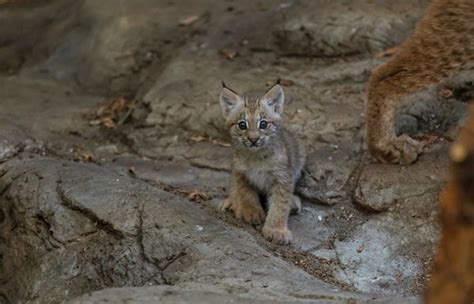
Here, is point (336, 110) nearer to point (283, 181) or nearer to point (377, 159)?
point (377, 159)

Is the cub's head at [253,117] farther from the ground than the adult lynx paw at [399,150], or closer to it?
farther from the ground

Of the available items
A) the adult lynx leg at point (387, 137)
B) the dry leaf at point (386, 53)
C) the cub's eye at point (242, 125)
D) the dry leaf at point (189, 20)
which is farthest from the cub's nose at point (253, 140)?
the dry leaf at point (189, 20)

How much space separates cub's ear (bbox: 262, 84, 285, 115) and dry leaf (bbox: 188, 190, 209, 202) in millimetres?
834

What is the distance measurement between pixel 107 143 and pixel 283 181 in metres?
2.22

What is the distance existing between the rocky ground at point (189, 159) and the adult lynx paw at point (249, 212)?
0.26ft

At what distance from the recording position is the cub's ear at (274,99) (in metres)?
6.01

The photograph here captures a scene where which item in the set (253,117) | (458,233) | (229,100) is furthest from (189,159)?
(458,233)

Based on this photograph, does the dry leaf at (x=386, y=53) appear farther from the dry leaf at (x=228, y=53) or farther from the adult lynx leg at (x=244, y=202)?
the adult lynx leg at (x=244, y=202)

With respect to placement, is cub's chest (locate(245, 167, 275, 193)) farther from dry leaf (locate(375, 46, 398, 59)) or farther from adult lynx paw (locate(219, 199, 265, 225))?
dry leaf (locate(375, 46, 398, 59))

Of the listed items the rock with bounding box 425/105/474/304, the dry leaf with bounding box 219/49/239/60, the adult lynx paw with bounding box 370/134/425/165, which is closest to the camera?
the rock with bounding box 425/105/474/304

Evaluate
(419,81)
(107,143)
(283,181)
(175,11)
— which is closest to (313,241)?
(283,181)

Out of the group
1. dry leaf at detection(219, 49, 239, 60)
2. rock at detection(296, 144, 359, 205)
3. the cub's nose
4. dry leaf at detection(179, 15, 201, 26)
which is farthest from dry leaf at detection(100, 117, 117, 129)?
the cub's nose

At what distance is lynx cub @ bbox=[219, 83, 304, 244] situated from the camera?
5812 mm

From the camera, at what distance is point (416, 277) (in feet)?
17.5
